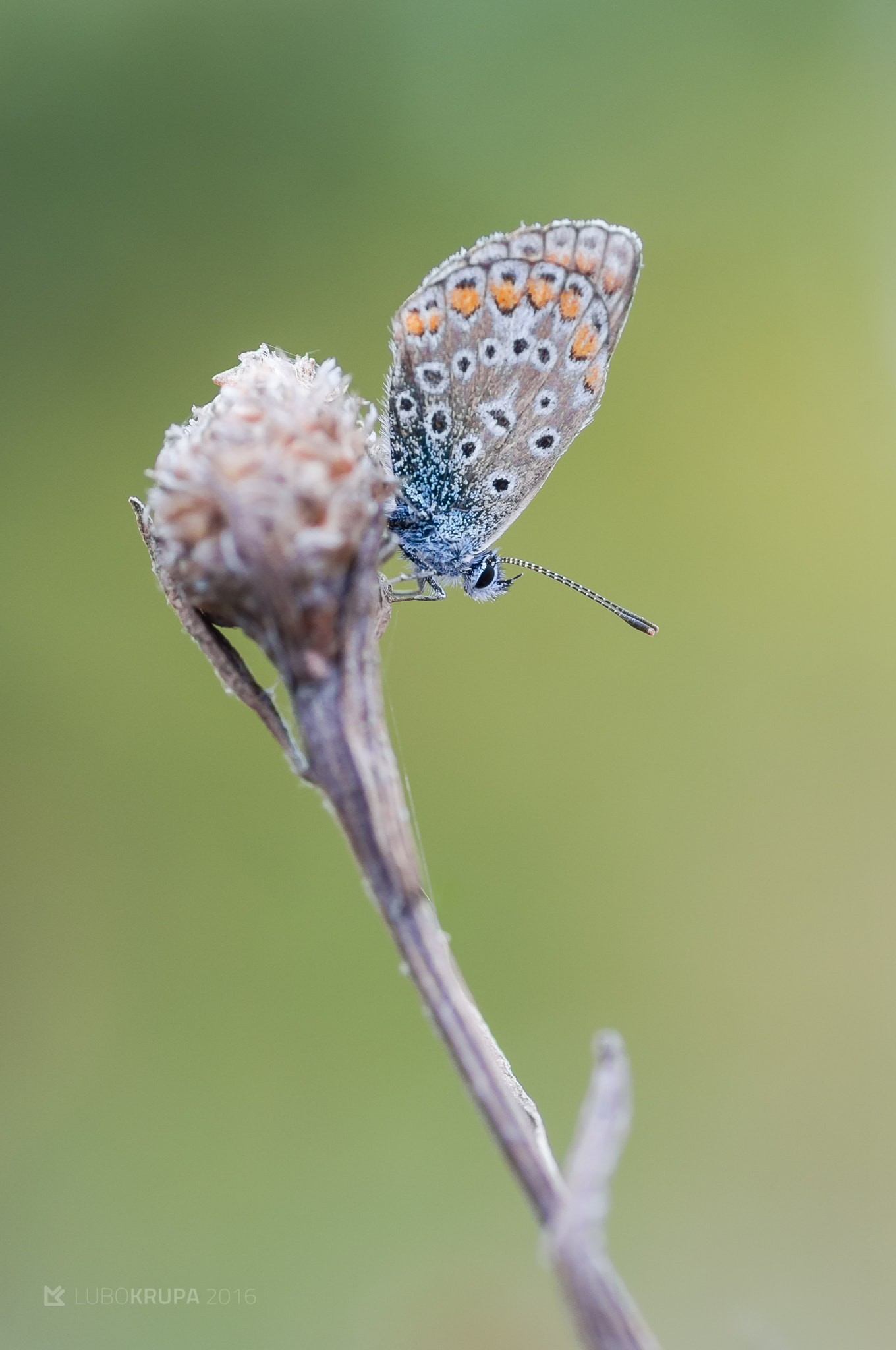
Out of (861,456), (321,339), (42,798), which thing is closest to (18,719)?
(42,798)

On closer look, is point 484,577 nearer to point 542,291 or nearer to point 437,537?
point 437,537

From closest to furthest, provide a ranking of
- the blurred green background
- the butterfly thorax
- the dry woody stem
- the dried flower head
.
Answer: the dry woody stem < the dried flower head < the butterfly thorax < the blurred green background

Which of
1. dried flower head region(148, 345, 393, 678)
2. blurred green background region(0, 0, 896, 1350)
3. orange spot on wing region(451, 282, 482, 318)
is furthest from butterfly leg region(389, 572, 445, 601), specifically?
blurred green background region(0, 0, 896, 1350)

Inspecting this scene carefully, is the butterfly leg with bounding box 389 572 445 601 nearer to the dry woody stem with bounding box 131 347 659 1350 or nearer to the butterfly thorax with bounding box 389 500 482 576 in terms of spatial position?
the butterfly thorax with bounding box 389 500 482 576

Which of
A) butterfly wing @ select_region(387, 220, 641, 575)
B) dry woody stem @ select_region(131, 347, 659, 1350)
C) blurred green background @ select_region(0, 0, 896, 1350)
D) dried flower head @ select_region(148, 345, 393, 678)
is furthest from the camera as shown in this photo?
blurred green background @ select_region(0, 0, 896, 1350)

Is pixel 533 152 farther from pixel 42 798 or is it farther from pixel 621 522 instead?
pixel 42 798

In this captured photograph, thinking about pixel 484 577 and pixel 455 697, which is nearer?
pixel 484 577

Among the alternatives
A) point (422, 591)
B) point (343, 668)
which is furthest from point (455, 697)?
point (343, 668)
